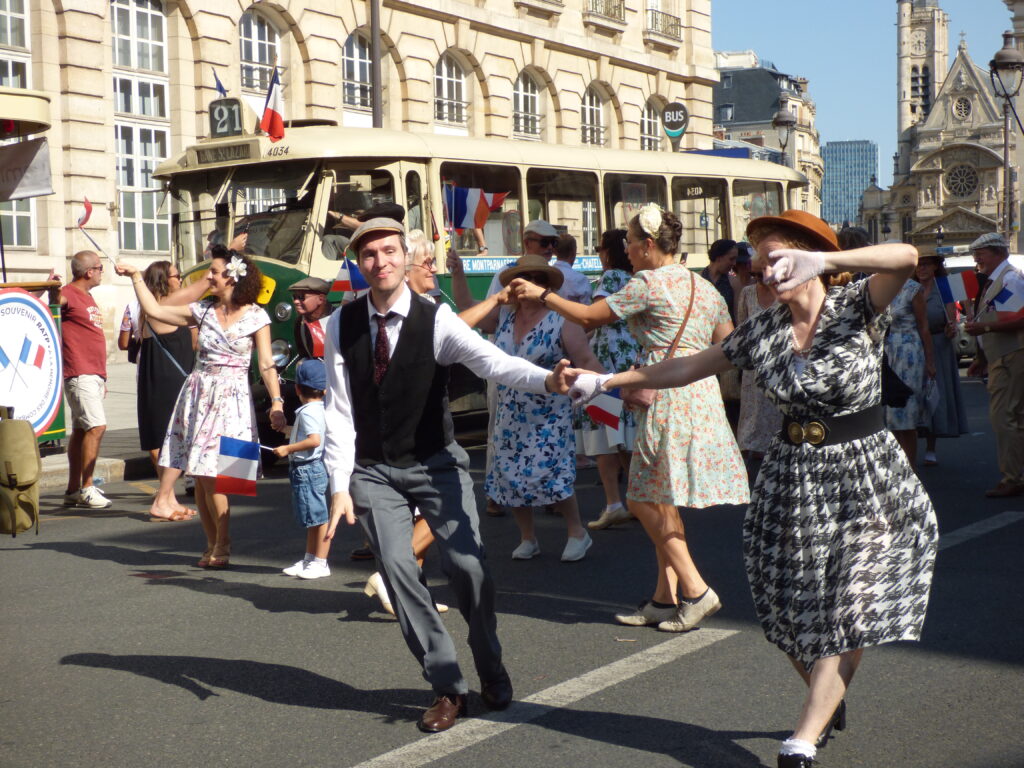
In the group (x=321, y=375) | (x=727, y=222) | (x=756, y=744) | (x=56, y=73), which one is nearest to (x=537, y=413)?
(x=321, y=375)

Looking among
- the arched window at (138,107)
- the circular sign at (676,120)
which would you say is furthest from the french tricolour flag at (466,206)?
the circular sign at (676,120)

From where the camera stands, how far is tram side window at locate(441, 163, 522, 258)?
13086mm

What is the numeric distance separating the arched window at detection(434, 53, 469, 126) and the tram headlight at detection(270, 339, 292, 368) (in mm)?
17284

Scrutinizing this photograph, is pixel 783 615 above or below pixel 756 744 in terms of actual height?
above

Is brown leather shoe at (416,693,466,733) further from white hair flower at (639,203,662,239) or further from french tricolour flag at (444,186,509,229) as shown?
french tricolour flag at (444,186,509,229)

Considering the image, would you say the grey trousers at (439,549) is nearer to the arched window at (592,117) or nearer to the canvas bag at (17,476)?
the canvas bag at (17,476)

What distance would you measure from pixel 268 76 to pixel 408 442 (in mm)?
21845

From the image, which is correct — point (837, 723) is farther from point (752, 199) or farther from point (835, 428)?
point (752, 199)

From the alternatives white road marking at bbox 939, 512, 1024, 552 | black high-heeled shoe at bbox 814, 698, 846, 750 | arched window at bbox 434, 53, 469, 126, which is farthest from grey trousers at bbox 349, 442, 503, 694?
arched window at bbox 434, 53, 469, 126

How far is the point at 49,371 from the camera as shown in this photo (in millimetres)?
7395

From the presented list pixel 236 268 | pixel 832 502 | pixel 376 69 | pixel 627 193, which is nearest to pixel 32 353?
pixel 236 268

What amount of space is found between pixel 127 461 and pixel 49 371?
4.47 metres

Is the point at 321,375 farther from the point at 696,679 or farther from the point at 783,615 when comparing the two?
the point at 783,615

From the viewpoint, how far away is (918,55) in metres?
183
